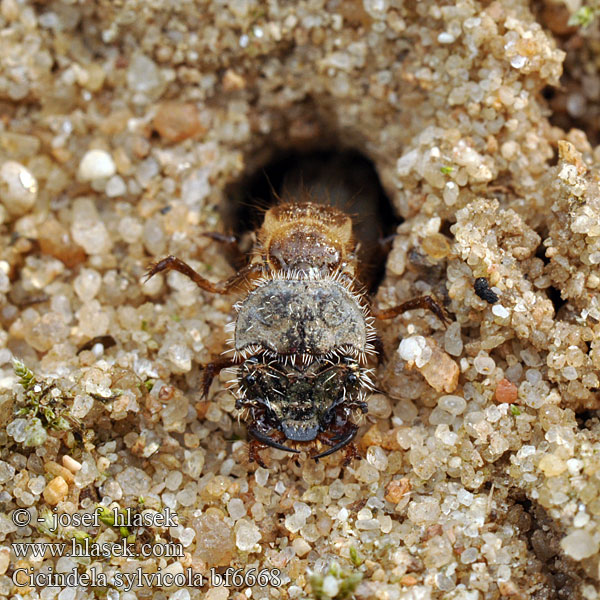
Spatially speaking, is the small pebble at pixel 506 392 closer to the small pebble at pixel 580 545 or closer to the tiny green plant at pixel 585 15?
the small pebble at pixel 580 545

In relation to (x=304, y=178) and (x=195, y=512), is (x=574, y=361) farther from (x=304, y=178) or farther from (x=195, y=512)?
(x=304, y=178)

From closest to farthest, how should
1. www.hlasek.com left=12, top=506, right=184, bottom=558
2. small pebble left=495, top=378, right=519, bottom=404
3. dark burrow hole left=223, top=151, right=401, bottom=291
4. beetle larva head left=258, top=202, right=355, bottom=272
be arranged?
www.hlasek.com left=12, top=506, right=184, bottom=558, small pebble left=495, top=378, right=519, bottom=404, beetle larva head left=258, top=202, right=355, bottom=272, dark burrow hole left=223, top=151, right=401, bottom=291

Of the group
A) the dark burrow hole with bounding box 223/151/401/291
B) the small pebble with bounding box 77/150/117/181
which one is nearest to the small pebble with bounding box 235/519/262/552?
the dark burrow hole with bounding box 223/151/401/291

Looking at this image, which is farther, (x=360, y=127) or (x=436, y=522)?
(x=360, y=127)

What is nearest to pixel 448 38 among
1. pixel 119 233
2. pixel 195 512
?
pixel 119 233

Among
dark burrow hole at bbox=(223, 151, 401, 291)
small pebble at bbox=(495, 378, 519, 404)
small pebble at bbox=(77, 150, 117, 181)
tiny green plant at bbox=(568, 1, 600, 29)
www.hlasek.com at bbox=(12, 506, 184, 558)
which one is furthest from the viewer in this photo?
dark burrow hole at bbox=(223, 151, 401, 291)

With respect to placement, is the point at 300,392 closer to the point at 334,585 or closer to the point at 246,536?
the point at 246,536

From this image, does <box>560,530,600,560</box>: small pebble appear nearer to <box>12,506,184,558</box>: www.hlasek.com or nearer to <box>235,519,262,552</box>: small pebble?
<box>235,519,262,552</box>: small pebble
